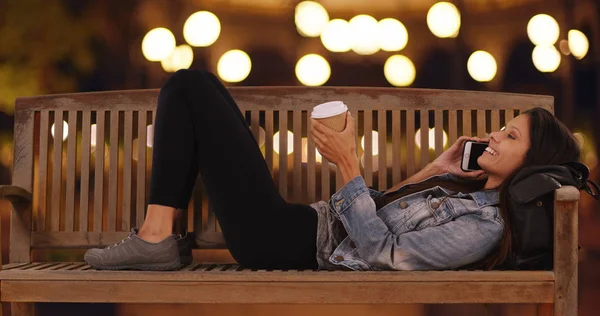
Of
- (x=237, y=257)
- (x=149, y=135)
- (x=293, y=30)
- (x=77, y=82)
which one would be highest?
(x=293, y=30)

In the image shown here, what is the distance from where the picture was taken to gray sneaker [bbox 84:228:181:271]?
6.60 ft

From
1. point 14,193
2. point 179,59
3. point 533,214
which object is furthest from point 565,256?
point 179,59

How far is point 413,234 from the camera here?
197 centimetres

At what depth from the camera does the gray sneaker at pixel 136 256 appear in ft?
6.60

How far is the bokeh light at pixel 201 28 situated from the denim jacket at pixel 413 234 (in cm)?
226

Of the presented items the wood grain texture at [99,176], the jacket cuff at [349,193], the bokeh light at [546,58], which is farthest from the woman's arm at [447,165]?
the bokeh light at [546,58]

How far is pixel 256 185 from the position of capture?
2.08 m

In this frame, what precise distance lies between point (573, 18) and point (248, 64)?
194 cm

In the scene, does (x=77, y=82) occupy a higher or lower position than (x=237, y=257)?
higher

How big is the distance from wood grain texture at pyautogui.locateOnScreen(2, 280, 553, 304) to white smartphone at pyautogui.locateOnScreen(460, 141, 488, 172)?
46 cm

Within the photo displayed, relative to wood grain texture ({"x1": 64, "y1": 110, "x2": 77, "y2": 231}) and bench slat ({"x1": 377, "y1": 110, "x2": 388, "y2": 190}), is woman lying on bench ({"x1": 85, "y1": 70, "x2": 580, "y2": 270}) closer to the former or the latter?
bench slat ({"x1": 377, "y1": 110, "x2": 388, "y2": 190})

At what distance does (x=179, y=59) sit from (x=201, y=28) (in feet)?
0.94

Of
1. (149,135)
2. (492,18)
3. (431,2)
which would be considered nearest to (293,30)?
(431,2)

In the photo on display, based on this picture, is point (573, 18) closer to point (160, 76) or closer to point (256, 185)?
point (160, 76)
